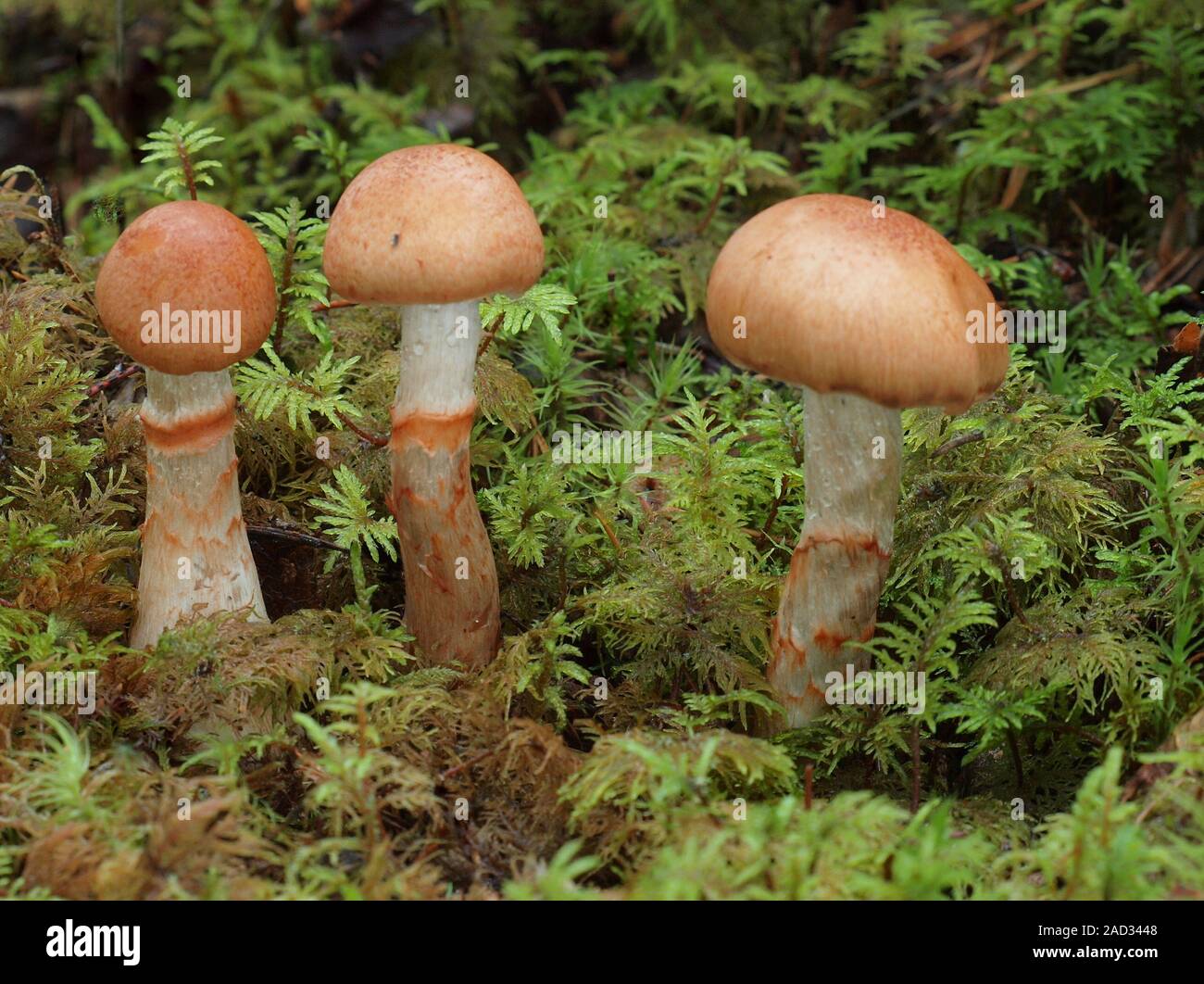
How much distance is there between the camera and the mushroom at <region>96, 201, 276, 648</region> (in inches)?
89.8

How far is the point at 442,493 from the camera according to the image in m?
2.57

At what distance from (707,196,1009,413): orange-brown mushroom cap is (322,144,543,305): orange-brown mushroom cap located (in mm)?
463

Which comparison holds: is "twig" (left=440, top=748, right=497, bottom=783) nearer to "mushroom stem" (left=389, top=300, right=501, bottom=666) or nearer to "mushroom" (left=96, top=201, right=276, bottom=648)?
"mushroom stem" (left=389, top=300, right=501, bottom=666)

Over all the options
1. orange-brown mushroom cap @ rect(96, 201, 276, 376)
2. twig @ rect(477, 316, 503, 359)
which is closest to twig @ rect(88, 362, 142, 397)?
orange-brown mushroom cap @ rect(96, 201, 276, 376)

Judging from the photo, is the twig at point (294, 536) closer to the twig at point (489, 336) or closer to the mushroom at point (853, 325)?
the twig at point (489, 336)

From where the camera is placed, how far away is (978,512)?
2689mm

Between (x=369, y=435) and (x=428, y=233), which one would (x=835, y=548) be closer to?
(x=428, y=233)

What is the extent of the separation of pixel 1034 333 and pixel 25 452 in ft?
10.0

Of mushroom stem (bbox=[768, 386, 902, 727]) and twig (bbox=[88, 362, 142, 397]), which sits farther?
twig (bbox=[88, 362, 142, 397])

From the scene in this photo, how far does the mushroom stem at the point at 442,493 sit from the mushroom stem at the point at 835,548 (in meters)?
0.73

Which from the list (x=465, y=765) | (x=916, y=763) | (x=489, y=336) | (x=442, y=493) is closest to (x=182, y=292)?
(x=442, y=493)

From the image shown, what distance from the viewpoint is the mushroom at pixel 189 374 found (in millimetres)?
2281
